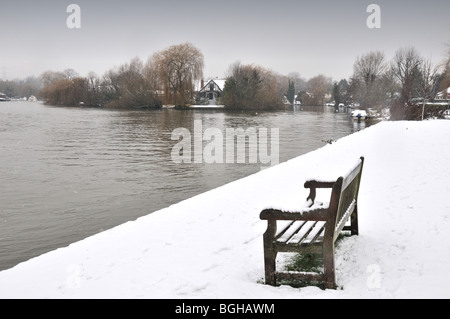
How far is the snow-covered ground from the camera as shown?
14.8ft

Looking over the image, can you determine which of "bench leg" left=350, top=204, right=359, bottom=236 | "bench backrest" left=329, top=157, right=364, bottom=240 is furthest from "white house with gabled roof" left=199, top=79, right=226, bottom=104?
"bench backrest" left=329, top=157, right=364, bottom=240

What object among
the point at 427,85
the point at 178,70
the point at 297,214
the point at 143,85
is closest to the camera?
the point at 297,214

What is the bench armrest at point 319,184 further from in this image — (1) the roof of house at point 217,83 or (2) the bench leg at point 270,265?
(1) the roof of house at point 217,83

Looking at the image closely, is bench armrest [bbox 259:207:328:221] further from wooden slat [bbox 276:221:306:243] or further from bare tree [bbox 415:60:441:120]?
bare tree [bbox 415:60:441:120]

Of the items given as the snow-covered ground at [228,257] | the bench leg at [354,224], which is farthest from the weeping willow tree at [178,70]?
the bench leg at [354,224]

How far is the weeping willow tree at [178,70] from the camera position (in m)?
79.5

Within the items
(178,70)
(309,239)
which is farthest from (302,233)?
(178,70)

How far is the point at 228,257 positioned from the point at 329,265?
1481mm

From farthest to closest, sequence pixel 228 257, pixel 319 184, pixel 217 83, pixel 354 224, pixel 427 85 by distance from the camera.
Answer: pixel 217 83, pixel 427 85, pixel 354 224, pixel 319 184, pixel 228 257

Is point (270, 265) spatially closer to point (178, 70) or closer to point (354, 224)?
point (354, 224)

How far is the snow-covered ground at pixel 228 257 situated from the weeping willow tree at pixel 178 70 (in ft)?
239

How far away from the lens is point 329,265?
14.5 ft

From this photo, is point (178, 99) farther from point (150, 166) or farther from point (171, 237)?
point (171, 237)

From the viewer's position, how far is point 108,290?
15.0 feet
